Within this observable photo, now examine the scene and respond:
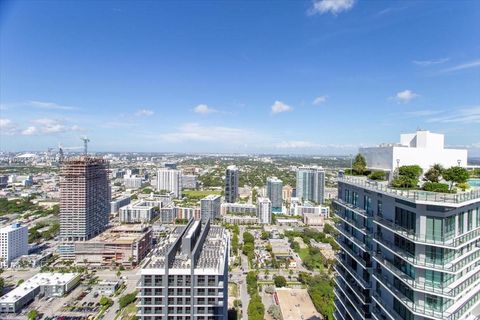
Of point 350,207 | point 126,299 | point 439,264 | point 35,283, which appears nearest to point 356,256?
point 350,207

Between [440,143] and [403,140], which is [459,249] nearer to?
[440,143]

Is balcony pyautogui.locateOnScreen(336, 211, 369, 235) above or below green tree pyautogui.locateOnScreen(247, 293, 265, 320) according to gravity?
above

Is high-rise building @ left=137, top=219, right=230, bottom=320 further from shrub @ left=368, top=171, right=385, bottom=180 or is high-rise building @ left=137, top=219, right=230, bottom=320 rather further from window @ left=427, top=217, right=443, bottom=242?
window @ left=427, top=217, right=443, bottom=242

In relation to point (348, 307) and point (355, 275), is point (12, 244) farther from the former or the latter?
point (355, 275)

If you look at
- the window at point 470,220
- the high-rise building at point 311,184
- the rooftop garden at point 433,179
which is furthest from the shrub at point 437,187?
the high-rise building at point 311,184

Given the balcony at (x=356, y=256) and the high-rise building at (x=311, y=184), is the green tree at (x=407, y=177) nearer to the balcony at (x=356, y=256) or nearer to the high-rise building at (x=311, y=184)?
the balcony at (x=356, y=256)

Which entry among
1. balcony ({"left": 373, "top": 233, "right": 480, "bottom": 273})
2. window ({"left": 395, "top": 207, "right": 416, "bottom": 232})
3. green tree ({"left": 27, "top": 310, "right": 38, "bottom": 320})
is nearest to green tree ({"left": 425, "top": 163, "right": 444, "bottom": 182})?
window ({"left": 395, "top": 207, "right": 416, "bottom": 232})
